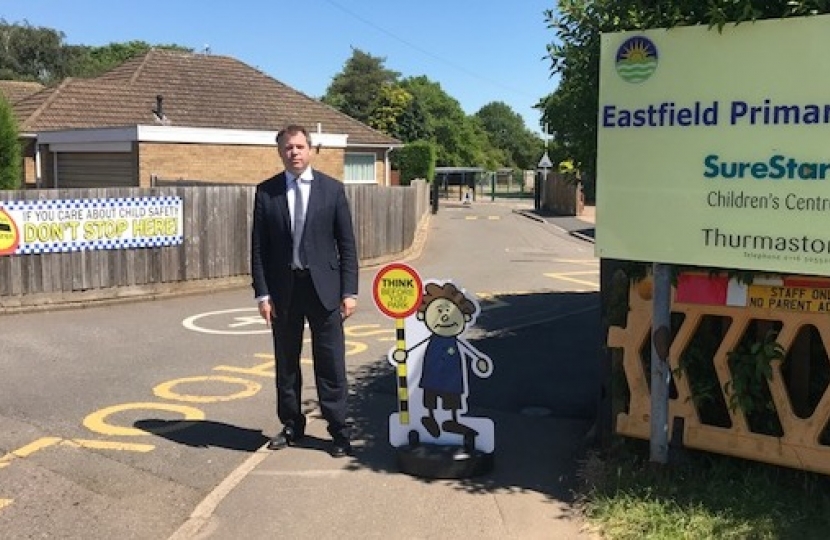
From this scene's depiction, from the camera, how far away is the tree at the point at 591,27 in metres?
3.88

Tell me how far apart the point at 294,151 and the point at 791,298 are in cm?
295

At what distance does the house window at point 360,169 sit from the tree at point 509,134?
306 feet

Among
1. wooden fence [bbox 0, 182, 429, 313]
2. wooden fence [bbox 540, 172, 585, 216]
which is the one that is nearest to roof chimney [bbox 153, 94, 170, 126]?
wooden fence [bbox 0, 182, 429, 313]

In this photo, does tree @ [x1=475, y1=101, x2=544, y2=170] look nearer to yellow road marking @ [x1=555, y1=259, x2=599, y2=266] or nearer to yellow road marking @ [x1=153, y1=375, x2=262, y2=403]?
yellow road marking @ [x1=555, y1=259, x2=599, y2=266]

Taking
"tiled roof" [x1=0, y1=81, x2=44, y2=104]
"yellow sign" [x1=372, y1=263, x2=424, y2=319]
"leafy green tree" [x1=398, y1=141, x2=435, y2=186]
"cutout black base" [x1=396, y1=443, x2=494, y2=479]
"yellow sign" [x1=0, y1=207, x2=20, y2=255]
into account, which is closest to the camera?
"cutout black base" [x1=396, y1=443, x2=494, y2=479]

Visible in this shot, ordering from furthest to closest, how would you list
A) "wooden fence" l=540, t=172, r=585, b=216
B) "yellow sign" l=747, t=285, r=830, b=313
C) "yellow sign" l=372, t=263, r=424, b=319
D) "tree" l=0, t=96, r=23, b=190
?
"wooden fence" l=540, t=172, r=585, b=216 → "tree" l=0, t=96, r=23, b=190 → "yellow sign" l=372, t=263, r=424, b=319 → "yellow sign" l=747, t=285, r=830, b=313

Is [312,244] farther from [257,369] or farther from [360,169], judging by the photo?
[360,169]

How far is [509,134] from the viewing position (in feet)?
468

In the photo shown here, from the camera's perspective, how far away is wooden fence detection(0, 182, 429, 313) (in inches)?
446

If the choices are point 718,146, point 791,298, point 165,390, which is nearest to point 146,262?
point 165,390

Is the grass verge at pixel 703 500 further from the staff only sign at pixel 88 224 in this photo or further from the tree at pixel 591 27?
the staff only sign at pixel 88 224

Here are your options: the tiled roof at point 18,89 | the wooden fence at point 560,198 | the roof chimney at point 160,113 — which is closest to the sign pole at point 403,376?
the roof chimney at point 160,113

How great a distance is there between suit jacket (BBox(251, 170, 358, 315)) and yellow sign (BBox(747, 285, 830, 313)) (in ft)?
7.79

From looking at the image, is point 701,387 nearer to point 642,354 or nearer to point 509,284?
point 642,354
